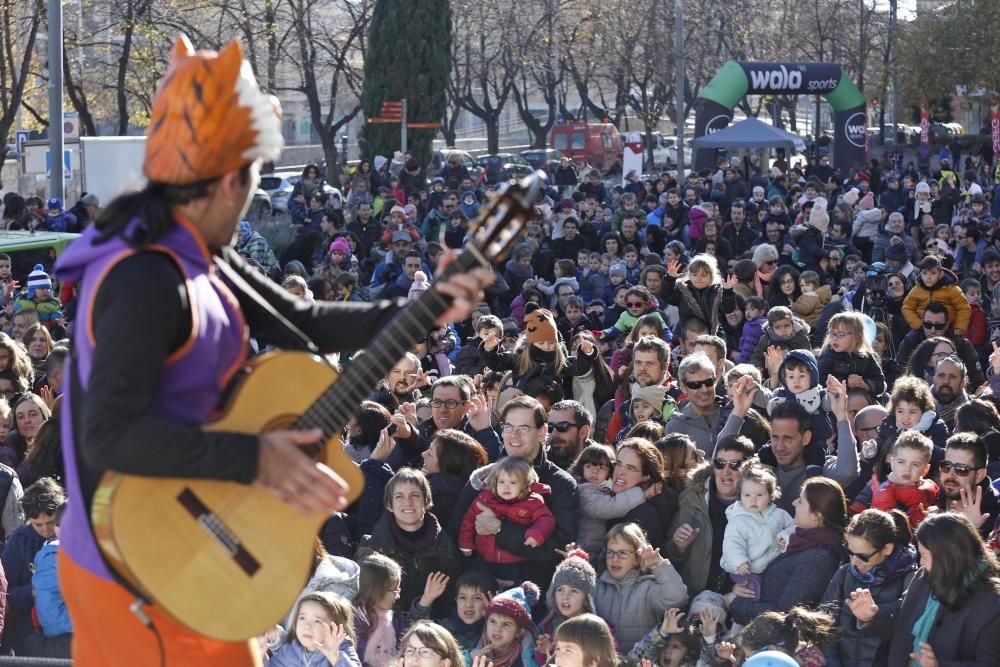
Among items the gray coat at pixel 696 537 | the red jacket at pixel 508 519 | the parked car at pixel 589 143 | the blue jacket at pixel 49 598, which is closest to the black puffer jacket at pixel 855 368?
the gray coat at pixel 696 537

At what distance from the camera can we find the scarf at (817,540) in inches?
250

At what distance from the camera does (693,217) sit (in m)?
17.9

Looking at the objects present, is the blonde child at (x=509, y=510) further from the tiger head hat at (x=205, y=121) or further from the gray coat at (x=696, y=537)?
the tiger head hat at (x=205, y=121)

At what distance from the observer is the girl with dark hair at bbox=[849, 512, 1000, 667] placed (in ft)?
17.9

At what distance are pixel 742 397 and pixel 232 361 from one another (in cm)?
496

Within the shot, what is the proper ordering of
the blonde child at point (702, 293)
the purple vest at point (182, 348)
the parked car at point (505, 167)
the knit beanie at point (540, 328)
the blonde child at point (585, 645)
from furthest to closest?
the parked car at point (505, 167) → the blonde child at point (702, 293) → the knit beanie at point (540, 328) → the blonde child at point (585, 645) → the purple vest at point (182, 348)

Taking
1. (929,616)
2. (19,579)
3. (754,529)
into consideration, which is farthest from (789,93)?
(929,616)

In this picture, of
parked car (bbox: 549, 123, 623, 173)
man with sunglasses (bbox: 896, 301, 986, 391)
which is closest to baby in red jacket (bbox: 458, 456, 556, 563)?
man with sunglasses (bbox: 896, 301, 986, 391)

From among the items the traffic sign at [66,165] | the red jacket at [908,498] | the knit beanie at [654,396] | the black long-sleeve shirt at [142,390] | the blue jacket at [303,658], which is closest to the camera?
the black long-sleeve shirt at [142,390]

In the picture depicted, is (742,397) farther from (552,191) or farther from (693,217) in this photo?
(552,191)

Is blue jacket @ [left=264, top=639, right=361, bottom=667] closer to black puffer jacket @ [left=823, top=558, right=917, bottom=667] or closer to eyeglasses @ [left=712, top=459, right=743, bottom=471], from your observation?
black puffer jacket @ [left=823, top=558, right=917, bottom=667]

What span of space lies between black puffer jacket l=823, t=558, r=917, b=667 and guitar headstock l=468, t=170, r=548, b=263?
3423 millimetres

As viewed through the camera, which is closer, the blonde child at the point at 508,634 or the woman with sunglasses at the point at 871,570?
the woman with sunglasses at the point at 871,570

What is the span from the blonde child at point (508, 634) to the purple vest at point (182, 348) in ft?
11.5
